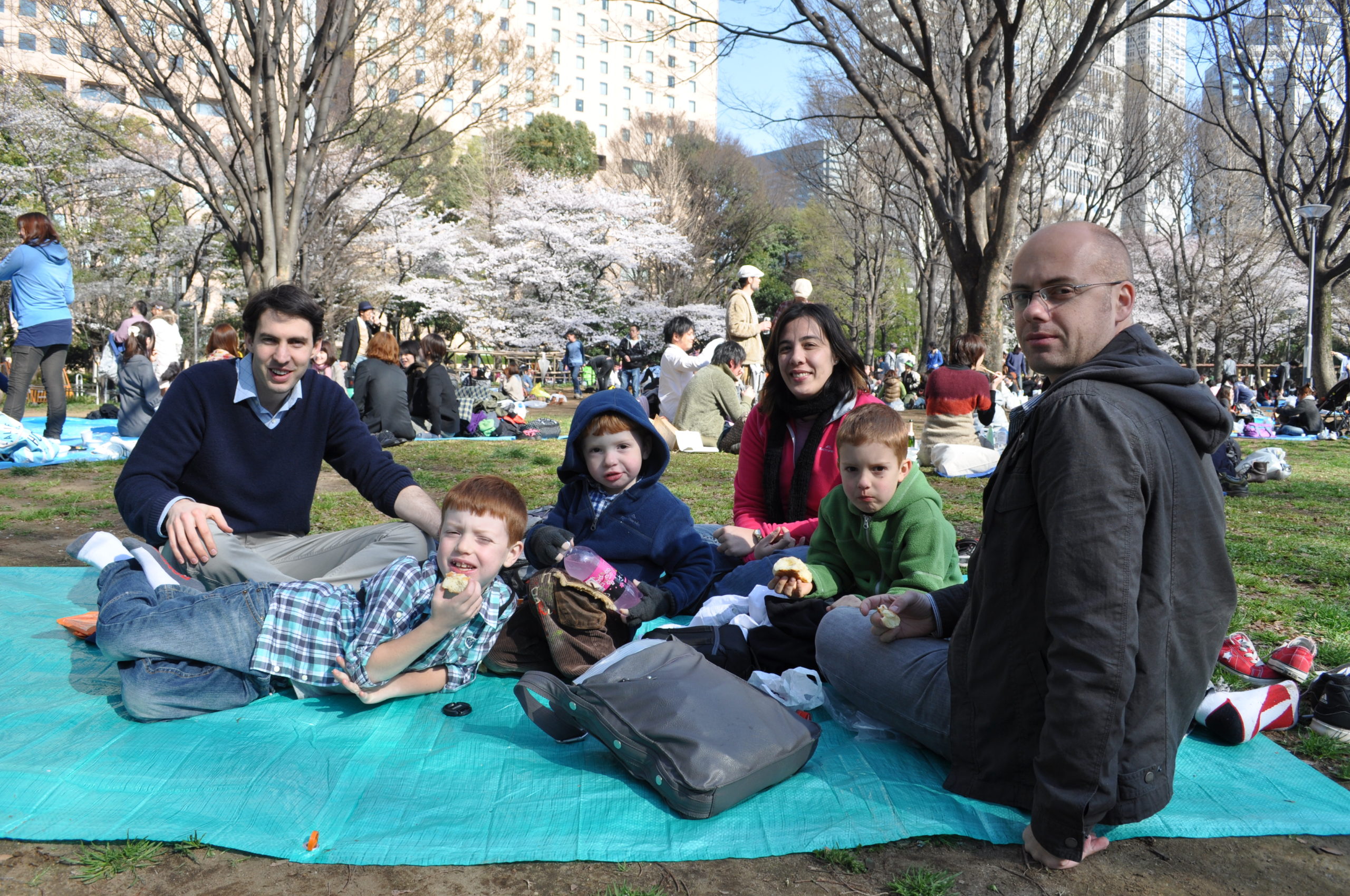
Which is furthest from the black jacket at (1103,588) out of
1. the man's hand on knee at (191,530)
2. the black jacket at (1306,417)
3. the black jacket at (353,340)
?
the black jacket at (1306,417)

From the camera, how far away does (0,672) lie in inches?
126

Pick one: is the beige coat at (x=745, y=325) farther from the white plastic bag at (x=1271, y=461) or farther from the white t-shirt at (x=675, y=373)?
the white plastic bag at (x=1271, y=461)

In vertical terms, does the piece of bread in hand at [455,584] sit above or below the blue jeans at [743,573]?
above

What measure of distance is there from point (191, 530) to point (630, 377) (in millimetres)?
18963

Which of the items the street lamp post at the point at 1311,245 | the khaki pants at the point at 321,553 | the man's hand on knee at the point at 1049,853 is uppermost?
the street lamp post at the point at 1311,245

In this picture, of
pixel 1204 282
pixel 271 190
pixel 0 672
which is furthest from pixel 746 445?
pixel 1204 282

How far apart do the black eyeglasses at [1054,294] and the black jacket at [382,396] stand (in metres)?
9.11

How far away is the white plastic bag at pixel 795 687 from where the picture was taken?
9.78 ft

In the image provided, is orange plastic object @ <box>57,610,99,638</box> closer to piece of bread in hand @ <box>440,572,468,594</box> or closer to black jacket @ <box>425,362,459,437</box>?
piece of bread in hand @ <box>440,572,468,594</box>

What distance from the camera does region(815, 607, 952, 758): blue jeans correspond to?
8.12 ft

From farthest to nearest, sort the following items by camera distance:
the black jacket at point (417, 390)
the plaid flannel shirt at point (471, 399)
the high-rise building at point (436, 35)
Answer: the plaid flannel shirt at point (471, 399) < the black jacket at point (417, 390) < the high-rise building at point (436, 35)

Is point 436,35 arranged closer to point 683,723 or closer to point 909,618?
point 909,618

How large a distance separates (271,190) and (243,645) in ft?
32.7

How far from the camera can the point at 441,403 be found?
11.9 metres
